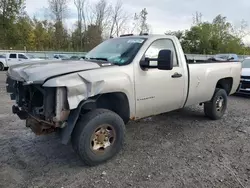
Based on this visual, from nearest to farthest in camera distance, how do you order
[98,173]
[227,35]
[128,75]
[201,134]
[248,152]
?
[98,173]
[128,75]
[248,152]
[201,134]
[227,35]

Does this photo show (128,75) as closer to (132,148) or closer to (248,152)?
(132,148)

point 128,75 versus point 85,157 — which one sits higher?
point 128,75

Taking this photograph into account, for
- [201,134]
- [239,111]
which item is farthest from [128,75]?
[239,111]

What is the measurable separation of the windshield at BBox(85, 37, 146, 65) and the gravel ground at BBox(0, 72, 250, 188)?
4.92 feet

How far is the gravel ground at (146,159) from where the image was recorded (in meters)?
3.32

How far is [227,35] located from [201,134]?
37.7m

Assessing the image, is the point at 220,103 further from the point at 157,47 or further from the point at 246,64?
the point at 246,64

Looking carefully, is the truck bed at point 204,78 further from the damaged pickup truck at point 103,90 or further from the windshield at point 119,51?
the windshield at point 119,51

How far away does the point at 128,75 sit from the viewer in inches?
155

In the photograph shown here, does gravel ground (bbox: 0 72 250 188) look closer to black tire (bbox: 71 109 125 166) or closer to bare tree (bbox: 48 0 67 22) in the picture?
black tire (bbox: 71 109 125 166)

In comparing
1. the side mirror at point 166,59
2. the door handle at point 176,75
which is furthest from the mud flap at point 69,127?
the door handle at point 176,75

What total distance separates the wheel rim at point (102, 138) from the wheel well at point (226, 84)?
3.49m

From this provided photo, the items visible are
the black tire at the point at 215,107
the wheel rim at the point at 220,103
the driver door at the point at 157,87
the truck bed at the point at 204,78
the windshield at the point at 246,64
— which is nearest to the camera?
the driver door at the point at 157,87

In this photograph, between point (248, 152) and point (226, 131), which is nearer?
point (248, 152)
